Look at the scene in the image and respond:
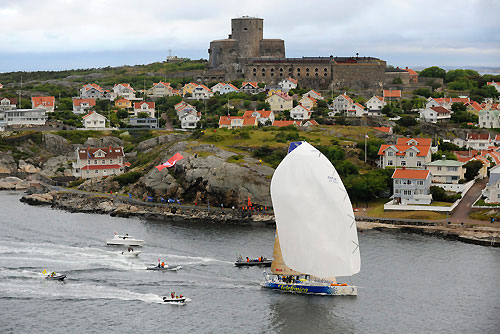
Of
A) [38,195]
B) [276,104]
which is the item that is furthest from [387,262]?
[276,104]

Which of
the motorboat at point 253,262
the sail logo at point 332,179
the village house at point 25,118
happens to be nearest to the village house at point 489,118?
the motorboat at point 253,262

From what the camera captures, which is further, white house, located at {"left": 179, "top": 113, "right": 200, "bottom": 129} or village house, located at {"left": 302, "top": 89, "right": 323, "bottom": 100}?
village house, located at {"left": 302, "top": 89, "right": 323, "bottom": 100}

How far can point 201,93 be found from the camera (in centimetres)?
12838

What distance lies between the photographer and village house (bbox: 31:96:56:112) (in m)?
121

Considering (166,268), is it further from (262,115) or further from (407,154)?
(262,115)

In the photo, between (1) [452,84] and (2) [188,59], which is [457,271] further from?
(2) [188,59]

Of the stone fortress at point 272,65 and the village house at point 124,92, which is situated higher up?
the stone fortress at point 272,65

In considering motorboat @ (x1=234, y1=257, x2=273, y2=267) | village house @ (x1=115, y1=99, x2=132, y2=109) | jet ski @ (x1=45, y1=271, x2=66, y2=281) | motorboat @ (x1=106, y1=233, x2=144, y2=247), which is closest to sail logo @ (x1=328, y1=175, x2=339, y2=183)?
motorboat @ (x1=234, y1=257, x2=273, y2=267)

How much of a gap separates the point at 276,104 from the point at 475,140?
3100 cm

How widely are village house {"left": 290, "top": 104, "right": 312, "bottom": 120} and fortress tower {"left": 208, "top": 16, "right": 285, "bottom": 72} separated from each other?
3383 cm

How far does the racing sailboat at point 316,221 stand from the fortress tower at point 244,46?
307 feet

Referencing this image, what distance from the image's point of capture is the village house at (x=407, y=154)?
269 ft

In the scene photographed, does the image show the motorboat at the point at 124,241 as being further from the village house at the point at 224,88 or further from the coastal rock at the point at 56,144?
the village house at the point at 224,88

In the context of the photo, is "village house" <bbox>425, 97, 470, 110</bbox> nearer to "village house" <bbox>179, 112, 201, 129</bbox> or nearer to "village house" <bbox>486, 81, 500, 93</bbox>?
"village house" <bbox>486, 81, 500, 93</bbox>
